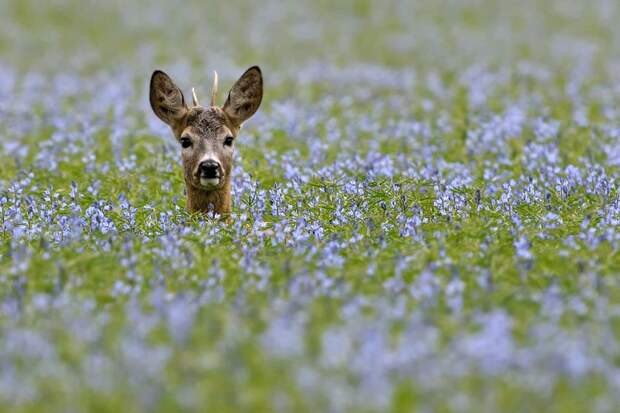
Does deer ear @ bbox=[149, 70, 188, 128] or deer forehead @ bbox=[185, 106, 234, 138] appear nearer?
deer forehead @ bbox=[185, 106, 234, 138]

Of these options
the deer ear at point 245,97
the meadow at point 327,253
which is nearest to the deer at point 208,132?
the deer ear at point 245,97

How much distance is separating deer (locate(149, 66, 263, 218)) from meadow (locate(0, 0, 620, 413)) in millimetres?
280

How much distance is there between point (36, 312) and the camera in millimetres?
6668

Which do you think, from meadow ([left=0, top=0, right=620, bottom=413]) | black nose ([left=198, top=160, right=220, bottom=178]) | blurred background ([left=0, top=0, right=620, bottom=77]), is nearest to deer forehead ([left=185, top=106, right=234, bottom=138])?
black nose ([left=198, top=160, right=220, bottom=178])

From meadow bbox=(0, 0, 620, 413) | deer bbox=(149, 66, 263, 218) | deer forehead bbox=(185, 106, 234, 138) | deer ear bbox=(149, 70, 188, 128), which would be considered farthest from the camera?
deer ear bbox=(149, 70, 188, 128)

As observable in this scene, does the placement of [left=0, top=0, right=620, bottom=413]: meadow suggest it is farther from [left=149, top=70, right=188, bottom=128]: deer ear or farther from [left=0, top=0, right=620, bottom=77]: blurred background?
[left=0, top=0, right=620, bottom=77]: blurred background

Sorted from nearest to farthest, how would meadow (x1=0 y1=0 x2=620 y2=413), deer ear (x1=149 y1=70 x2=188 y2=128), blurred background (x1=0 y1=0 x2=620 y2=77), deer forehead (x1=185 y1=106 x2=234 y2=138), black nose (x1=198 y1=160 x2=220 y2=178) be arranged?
meadow (x1=0 y1=0 x2=620 y2=413) → black nose (x1=198 y1=160 x2=220 y2=178) → deer forehead (x1=185 y1=106 x2=234 y2=138) → deer ear (x1=149 y1=70 x2=188 y2=128) → blurred background (x1=0 y1=0 x2=620 y2=77)

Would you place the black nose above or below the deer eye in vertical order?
below

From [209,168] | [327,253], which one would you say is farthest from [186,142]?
[327,253]

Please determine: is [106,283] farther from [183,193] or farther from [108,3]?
[108,3]

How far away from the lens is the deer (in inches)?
367

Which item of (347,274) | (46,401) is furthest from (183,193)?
(46,401)

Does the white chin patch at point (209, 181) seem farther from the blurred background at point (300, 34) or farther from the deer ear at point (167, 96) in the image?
the blurred background at point (300, 34)

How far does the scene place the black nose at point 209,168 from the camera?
30.0 feet
